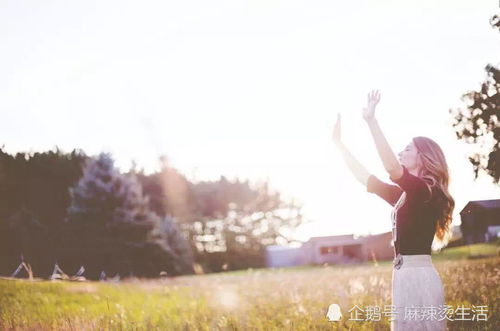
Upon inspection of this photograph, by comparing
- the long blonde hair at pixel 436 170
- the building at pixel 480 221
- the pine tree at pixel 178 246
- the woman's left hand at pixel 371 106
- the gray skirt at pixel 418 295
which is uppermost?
the woman's left hand at pixel 371 106

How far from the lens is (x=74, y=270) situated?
6824mm

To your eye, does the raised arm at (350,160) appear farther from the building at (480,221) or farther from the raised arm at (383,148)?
the building at (480,221)

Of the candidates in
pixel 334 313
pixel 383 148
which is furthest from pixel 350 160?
pixel 334 313

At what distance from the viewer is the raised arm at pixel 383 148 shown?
85.1 inches

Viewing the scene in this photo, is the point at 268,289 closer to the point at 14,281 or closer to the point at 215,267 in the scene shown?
the point at 14,281

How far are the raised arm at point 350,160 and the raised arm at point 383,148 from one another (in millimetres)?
604

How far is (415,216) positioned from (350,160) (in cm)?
65

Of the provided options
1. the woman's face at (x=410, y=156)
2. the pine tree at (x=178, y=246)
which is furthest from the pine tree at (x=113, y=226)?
the woman's face at (x=410, y=156)

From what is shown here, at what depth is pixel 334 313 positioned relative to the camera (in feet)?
16.3

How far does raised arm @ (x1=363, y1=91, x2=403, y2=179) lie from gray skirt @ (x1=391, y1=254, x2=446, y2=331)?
0.60 metres

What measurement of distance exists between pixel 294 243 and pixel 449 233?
25.6 meters

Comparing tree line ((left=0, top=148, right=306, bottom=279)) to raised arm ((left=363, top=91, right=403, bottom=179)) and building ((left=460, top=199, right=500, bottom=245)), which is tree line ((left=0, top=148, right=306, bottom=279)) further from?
raised arm ((left=363, top=91, right=403, bottom=179))

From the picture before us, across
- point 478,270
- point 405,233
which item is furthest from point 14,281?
point 478,270

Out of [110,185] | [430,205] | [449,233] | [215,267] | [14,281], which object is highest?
[110,185]
